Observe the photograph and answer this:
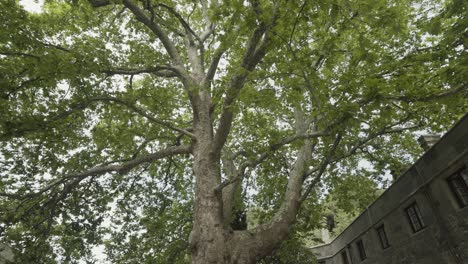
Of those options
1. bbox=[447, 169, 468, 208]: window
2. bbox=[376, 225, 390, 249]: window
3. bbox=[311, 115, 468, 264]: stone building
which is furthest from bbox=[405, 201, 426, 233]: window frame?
bbox=[376, 225, 390, 249]: window

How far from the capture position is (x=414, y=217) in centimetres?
1162

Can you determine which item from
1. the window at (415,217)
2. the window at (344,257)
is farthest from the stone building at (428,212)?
the window at (344,257)

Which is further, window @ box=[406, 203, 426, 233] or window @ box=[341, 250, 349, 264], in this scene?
window @ box=[341, 250, 349, 264]

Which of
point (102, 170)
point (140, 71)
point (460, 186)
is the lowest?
point (102, 170)

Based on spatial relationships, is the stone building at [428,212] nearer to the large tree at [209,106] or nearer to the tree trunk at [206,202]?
the large tree at [209,106]

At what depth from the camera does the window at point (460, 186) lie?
29.7 feet

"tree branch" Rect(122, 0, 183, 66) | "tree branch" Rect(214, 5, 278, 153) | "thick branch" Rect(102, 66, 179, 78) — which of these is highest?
"tree branch" Rect(122, 0, 183, 66)

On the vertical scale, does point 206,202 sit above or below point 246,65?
below

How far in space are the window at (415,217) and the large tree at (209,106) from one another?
2.55 meters

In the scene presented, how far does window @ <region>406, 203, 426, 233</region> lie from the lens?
11.2 meters

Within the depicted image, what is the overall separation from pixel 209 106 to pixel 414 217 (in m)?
10.1

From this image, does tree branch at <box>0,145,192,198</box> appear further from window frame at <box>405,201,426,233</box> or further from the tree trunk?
window frame at <box>405,201,426,233</box>

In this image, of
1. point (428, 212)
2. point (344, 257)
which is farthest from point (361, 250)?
point (428, 212)

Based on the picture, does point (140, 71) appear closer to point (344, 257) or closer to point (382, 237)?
point (382, 237)
